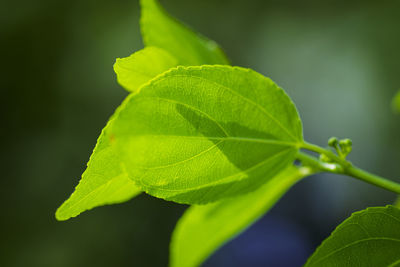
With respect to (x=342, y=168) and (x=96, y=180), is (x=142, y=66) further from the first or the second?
(x=342, y=168)

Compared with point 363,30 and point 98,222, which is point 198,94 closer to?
point 98,222

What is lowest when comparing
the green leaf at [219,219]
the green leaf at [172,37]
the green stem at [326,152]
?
the green leaf at [219,219]

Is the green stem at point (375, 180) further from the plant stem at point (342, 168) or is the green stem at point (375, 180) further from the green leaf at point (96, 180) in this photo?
the green leaf at point (96, 180)

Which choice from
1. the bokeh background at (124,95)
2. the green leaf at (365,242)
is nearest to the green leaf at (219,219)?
the green leaf at (365,242)

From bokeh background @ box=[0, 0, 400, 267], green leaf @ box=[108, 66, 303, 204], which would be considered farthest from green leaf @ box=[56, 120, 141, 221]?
bokeh background @ box=[0, 0, 400, 267]

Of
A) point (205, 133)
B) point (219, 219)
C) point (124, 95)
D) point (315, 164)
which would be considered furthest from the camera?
point (124, 95)

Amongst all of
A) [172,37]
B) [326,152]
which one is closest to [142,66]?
[172,37]

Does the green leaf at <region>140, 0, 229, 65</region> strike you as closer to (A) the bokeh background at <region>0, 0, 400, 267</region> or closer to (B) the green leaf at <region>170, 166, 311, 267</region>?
(B) the green leaf at <region>170, 166, 311, 267</region>
